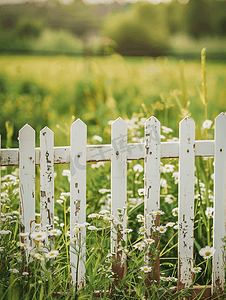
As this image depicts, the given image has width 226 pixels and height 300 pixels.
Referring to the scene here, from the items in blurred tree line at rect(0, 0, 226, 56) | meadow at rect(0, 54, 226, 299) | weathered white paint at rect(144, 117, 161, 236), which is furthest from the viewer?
blurred tree line at rect(0, 0, 226, 56)

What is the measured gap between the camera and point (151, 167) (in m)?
1.43

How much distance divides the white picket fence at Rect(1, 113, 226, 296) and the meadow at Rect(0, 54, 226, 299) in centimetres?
7

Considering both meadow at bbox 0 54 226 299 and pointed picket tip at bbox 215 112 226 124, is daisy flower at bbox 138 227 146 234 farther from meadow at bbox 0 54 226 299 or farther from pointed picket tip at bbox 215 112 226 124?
pointed picket tip at bbox 215 112 226 124

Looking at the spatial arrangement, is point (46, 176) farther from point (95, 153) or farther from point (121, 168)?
point (121, 168)

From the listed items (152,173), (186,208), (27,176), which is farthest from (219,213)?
(27,176)

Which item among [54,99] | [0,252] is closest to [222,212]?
[0,252]

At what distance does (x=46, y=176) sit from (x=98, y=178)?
88cm

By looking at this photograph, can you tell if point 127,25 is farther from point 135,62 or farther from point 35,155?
point 35,155

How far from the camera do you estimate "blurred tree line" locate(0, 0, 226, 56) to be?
10.4 meters

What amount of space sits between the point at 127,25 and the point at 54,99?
15364mm

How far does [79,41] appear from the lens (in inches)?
534

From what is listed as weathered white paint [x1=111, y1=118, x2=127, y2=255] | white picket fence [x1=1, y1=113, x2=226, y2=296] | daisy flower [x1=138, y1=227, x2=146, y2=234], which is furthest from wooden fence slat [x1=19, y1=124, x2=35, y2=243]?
daisy flower [x1=138, y1=227, x2=146, y2=234]

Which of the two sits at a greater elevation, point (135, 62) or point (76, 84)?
point (135, 62)

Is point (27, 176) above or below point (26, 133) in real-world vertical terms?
below
